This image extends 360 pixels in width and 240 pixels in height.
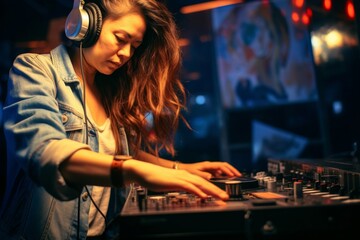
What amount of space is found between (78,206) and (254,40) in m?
3.50

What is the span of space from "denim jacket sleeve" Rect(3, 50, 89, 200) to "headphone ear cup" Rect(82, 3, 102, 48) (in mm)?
205

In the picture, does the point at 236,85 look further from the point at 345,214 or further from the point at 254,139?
the point at 345,214

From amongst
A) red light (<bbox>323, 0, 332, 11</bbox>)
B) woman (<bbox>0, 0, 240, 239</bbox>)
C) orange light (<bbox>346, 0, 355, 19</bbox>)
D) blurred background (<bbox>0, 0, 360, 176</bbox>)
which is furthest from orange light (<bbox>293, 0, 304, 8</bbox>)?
woman (<bbox>0, 0, 240, 239</bbox>)

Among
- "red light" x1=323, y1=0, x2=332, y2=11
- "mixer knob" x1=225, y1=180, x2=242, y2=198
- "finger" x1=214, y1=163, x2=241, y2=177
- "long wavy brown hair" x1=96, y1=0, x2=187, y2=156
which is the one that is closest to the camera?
"mixer knob" x1=225, y1=180, x2=242, y2=198

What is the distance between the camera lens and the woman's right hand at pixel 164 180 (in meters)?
0.97

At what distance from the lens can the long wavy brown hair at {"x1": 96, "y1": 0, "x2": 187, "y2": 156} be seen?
1.71 m

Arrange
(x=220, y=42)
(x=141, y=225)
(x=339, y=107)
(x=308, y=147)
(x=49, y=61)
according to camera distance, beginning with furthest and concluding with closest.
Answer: (x=220, y=42)
(x=308, y=147)
(x=339, y=107)
(x=49, y=61)
(x=141, y=225)

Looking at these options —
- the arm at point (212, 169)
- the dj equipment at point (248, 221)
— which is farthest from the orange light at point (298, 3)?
the dj equipment at point (248, 221)

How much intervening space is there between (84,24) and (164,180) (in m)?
0.66

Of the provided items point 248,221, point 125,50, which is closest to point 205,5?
point 125,50

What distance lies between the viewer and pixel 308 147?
4.21 meters

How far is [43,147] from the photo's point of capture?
100 cm

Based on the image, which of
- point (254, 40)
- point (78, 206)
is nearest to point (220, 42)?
point (254, 40)

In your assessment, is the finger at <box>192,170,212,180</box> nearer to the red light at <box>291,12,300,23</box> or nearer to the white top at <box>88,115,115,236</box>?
the white top at <box>88,115,115,236</box>
